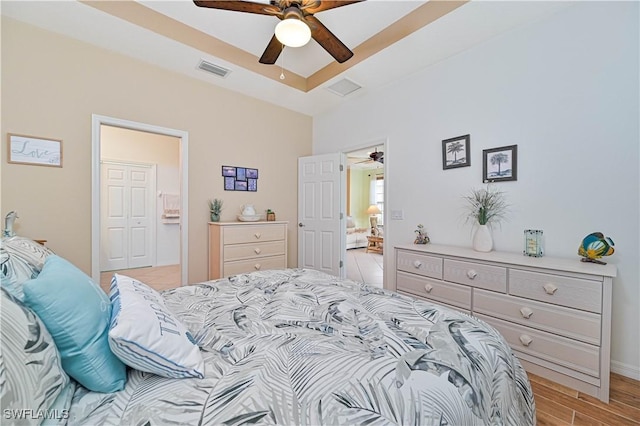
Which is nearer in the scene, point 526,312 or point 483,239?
point 526,312

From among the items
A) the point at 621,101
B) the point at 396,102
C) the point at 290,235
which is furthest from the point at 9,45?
the point at 621,101

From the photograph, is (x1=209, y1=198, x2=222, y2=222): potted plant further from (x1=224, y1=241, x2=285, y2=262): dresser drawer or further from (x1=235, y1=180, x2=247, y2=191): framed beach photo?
(x1=224, y1=241, x2=285, y2=262): dresser drawer

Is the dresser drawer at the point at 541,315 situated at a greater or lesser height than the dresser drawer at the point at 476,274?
lesser

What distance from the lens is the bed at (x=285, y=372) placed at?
2.18 feet

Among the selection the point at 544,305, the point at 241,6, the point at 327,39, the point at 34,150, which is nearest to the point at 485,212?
the point at 544,305

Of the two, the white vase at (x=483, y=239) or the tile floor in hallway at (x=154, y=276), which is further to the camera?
the tile floor in hallway at (x=154, y=276)

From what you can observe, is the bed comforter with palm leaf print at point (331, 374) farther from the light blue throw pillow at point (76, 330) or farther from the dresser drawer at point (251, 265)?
the dresser drawer at point (251, 265)

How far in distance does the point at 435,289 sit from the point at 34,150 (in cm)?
388

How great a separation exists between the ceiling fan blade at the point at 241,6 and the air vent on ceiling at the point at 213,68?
4.04 feet

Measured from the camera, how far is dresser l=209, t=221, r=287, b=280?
3180 mm

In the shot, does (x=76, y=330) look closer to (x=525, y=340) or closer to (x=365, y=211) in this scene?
(x=525, y=340)

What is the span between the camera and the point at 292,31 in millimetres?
1900

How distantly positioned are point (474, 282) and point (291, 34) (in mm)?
2424

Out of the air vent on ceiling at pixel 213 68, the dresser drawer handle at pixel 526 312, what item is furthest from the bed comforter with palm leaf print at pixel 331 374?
the air vent on ceiling at pixel 213 68
